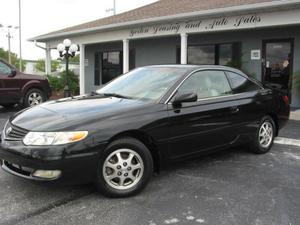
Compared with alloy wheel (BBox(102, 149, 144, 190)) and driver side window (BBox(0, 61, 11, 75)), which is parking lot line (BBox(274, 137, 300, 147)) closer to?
alloy wheel (BBox(102, 149, 144, 190))

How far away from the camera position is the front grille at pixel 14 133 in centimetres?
361

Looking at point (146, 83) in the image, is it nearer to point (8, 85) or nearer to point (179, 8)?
point (8, 85)

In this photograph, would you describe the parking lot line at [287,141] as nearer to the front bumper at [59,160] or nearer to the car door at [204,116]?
the car door at [204,116]

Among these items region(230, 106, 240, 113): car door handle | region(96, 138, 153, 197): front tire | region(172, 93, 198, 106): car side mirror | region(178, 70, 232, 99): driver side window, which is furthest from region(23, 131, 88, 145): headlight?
region(230, 106, 240, 113): car door handle

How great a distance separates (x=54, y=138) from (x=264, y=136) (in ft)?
11.9

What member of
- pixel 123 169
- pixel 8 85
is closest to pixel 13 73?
pixel 8 85

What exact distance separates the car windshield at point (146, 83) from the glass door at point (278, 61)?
7568mm

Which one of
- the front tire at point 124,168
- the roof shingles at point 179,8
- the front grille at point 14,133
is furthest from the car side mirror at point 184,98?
the roof shingles at point 179,8

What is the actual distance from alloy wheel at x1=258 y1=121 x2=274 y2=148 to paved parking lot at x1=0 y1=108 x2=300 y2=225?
0.80 m

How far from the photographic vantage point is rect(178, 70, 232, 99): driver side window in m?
4.57

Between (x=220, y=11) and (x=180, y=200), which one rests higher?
(x=220, y=11)

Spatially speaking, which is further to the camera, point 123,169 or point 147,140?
point 147,140

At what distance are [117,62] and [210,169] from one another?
1308cm

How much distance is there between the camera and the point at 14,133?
3734mm
